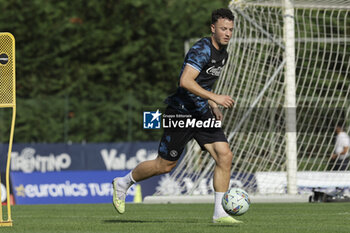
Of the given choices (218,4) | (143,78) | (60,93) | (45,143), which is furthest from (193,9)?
(45,143)

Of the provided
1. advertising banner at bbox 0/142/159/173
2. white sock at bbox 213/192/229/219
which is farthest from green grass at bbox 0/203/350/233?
advertising banner at bbox 0/142/159/173

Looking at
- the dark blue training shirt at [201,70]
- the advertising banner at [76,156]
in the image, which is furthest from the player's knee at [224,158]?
the advertising banner at [76,156]

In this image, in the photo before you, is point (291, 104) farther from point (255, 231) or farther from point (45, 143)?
point (45, 143)

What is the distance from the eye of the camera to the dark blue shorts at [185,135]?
28.5ft

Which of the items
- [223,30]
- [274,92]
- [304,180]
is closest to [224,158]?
[223,30]

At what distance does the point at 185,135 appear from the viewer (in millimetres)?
8742

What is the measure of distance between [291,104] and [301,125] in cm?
Result: 221

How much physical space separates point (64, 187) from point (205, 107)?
9.68 m

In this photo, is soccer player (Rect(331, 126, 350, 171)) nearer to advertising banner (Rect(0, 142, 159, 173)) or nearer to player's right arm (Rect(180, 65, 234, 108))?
advertising banner (Rect(0, 142, 159, 173))

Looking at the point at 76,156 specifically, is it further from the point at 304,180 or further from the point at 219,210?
the point at 219,210

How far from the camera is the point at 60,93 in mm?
29328

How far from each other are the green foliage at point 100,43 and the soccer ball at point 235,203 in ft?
64.7

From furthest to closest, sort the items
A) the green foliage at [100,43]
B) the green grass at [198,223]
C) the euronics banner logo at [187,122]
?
the green foliage at [100,43], the euronics banner logo at [187,122], the green grass at [198,223]

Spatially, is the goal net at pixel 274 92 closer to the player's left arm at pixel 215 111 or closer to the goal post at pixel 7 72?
the player's left arm at pixel 215 111
